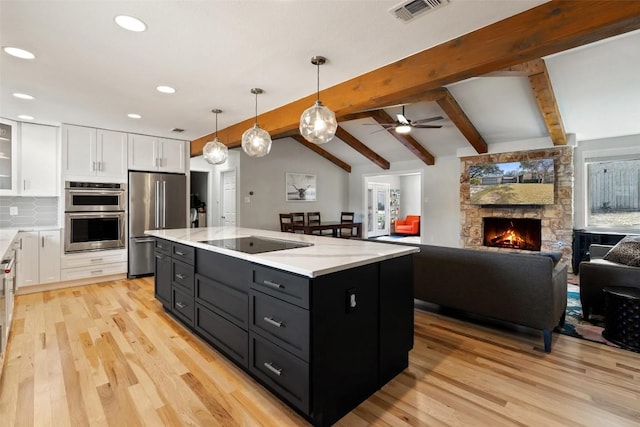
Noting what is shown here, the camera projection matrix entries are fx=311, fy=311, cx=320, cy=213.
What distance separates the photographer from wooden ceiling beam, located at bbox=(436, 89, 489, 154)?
16.8 feet

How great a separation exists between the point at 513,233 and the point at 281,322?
6327 millimetres

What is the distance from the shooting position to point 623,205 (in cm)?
543

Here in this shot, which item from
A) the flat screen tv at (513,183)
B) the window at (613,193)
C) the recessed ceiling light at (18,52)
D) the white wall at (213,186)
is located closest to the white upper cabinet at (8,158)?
the recessed ceiling light at (18,52)

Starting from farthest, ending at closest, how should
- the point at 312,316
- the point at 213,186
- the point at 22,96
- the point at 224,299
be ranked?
the point at 213,186 < the point at 22,96 < the point at 224,299 < the point at 312,316

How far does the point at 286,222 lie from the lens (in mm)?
7965

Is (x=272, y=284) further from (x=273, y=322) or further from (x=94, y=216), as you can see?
(x=94, y=216)

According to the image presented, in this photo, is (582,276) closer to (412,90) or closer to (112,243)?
(412,90)

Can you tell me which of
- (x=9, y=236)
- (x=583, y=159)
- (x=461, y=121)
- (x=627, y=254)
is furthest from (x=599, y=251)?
(x=9, y=236)

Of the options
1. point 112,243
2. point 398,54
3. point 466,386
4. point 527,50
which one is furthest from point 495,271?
A: point 112,243

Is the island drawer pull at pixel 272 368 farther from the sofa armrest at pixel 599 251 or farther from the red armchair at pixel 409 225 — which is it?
the red armchair at pixel 409 225

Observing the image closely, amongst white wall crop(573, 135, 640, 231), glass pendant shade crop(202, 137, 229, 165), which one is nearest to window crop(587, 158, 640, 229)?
white wall crop(573, 135, 640, 231)

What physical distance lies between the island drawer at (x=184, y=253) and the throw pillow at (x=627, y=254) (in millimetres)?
4142

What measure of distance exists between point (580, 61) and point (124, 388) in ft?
18.8

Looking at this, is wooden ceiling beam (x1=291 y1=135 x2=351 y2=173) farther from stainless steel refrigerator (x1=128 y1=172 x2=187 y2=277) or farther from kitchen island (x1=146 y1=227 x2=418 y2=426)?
kitchen island (x1=146 y1=227 x2=418 y2=426)
